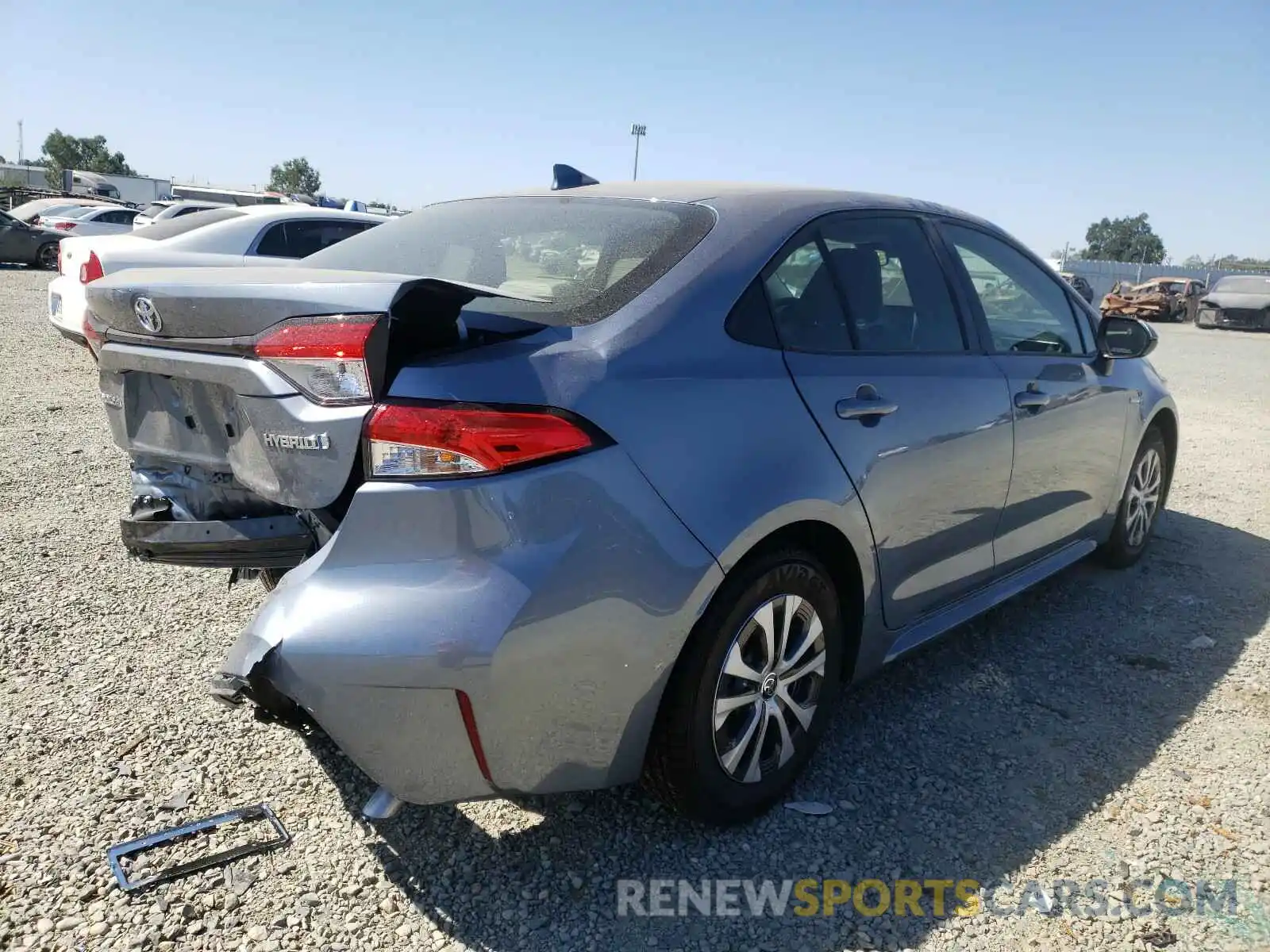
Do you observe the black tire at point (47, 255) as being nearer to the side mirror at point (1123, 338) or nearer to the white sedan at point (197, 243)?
the white sedan at point (197, 243)

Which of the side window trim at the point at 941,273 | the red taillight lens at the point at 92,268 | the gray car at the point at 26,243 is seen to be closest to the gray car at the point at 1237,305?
the side window trim at the point at 941,273

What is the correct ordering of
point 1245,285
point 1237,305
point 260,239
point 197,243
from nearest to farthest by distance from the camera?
point 197,243
point 260,239
point 1237,305
point 1245,285

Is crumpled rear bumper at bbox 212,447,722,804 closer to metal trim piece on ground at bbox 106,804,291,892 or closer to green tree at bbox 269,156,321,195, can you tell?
metal trim piece on ground at bbox 106,804,291,892

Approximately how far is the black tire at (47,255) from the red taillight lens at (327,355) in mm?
23423

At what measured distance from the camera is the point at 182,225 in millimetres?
9141

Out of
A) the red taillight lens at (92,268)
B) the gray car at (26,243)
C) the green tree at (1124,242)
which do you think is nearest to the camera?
the red taillight lens at (92,268)

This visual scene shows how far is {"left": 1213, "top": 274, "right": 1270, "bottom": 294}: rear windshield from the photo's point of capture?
85.4 feet

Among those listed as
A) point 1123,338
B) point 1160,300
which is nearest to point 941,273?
point 1123,338

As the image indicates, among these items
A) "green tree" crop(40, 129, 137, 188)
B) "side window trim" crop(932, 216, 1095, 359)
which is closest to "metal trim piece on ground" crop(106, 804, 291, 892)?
"side window trim" crop(932, 216, 1095, 359)

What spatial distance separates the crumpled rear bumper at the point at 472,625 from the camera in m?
1.87

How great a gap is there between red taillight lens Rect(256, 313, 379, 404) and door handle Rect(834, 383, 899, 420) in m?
1.27

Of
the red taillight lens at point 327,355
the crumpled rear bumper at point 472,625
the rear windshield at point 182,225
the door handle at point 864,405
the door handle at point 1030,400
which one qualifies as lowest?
the crumpled rear bumper at point 472,625

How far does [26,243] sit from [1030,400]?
2383 cm

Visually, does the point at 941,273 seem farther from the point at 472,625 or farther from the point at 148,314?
the point at 148,314
